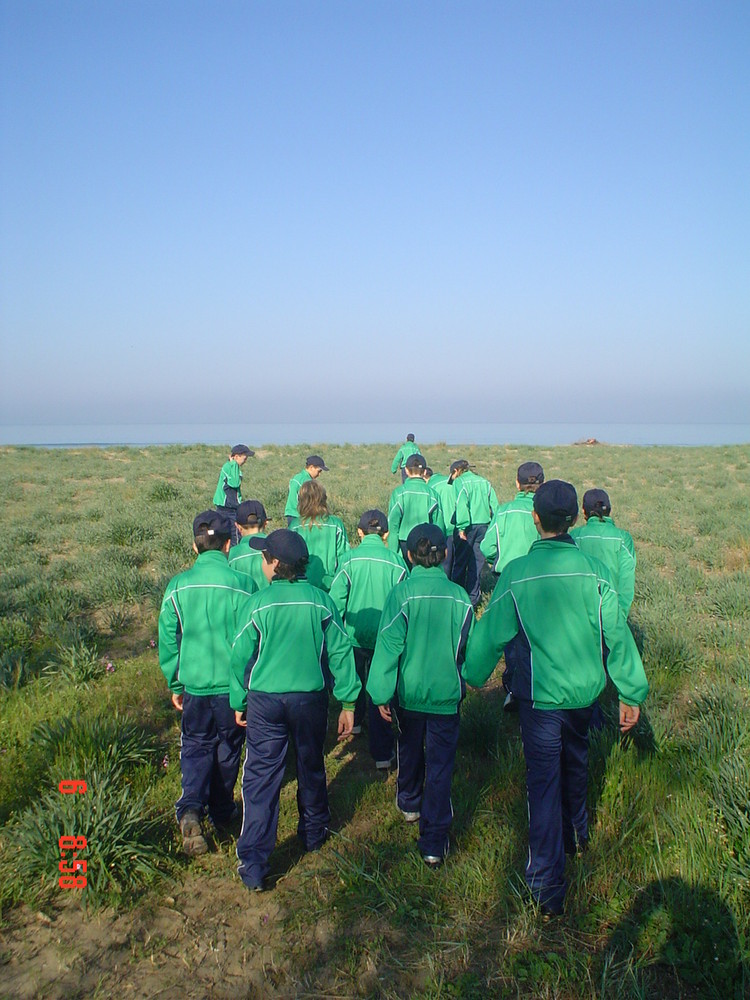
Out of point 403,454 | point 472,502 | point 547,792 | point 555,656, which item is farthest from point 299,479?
point 403,454

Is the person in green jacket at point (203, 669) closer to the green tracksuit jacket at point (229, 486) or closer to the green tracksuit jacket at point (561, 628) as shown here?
the green tracksuit jacket at point (561, 628)

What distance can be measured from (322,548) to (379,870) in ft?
10.1

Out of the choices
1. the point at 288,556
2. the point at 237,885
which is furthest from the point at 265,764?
the point at 288,556

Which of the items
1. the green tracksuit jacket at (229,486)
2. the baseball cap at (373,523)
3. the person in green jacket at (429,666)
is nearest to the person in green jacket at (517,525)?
the baseball cap at (373,523)

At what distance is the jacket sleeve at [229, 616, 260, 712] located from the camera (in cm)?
373

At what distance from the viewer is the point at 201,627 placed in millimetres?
4062

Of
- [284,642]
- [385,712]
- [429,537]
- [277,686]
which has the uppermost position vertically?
[429,537]

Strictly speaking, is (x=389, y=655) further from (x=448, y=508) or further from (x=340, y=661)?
(x=448, y=508)

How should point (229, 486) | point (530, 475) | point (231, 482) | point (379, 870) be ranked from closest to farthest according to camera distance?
1. point (379, 870)
2. point (530, 475)
3. point (231, 482)
4. point (229, 486)

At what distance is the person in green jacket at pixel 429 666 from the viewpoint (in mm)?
3734

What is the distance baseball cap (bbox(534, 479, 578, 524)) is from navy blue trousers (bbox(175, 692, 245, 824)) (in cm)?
230

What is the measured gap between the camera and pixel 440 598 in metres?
3.83

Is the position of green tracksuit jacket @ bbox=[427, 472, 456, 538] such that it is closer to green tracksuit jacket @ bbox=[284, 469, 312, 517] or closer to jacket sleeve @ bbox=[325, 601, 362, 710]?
green tracksuit jacket @ bbox=[284, 469, 312, 517]

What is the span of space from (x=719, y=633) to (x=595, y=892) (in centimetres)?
461
